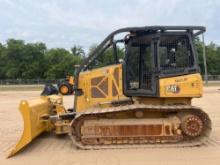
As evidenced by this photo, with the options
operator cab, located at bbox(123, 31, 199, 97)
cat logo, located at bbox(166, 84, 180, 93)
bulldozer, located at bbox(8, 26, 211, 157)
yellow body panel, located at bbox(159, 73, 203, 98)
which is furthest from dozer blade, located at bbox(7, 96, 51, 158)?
cat logo, located at bbox(166, 84, 180, 93)

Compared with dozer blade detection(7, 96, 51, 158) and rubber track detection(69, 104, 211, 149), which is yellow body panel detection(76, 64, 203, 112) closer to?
rubber track detection(69, 104, 211, 149)

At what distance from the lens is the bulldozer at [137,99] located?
9438 mm

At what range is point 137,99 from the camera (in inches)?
401

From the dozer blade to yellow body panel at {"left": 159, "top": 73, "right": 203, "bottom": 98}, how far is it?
2.88m

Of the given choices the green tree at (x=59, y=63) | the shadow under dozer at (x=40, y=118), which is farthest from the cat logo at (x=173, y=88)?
the green tree at (x=59, y=63)

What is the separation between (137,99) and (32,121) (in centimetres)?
245

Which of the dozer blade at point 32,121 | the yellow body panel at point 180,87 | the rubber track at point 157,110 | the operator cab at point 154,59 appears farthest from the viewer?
the operator cab at point 154,59

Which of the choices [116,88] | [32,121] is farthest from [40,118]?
[116,88]

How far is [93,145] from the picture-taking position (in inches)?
371

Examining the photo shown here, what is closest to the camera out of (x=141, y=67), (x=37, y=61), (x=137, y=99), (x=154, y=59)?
(x=154, y=59)

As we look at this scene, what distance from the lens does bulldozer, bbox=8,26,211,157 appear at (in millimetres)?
9438

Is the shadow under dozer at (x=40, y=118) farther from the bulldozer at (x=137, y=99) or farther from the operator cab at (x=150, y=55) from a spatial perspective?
the operator cab at (x=150, y=55)

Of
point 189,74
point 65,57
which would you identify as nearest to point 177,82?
point 189,74

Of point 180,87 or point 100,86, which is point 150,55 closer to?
point 180,87
